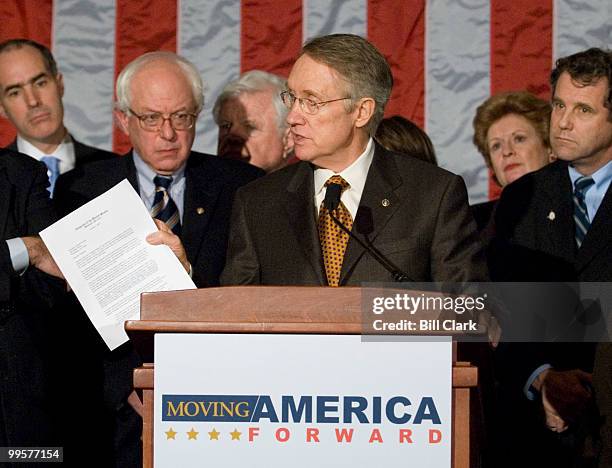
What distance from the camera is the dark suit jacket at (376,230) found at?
2.81 metres

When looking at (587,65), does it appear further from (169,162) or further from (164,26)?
(164,26)

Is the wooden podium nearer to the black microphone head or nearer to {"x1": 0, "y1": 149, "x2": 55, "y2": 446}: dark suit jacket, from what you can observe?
the black microphone head

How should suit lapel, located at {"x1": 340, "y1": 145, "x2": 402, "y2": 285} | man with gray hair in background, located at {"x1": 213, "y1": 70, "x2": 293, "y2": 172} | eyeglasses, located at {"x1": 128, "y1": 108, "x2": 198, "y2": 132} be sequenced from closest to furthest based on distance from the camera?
suit lapel, located at {"x1": 340, "y1": 145, "x2": 402, "y2": 285}, eyeglasses, located at {"x1": 128, "y1": 108, "x2": 198, "y2": 132}, man with gray hair in background, located at {"x1": 213, "y1": 70, "x2": 293, "y2": 172}

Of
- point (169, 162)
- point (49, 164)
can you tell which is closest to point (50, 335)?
point (169, 162)

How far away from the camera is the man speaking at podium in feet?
9.26

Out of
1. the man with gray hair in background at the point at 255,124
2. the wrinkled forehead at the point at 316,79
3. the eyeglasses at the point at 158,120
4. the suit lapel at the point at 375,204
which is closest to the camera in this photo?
the suit lapel at the point at 375,204

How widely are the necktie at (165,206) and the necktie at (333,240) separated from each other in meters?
0.78

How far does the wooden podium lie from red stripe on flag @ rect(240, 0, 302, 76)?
2893 mm

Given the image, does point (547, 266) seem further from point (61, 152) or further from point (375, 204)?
point (61, 152)

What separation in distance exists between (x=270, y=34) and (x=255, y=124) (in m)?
0.82

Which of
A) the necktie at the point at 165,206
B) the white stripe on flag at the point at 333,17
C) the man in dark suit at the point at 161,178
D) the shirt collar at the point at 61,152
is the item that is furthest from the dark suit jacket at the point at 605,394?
the white stripe on flag at the point at 333,17

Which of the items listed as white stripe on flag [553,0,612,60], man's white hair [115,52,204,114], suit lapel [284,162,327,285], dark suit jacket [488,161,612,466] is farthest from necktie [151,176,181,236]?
white stripe on flag [553,0,612,60]

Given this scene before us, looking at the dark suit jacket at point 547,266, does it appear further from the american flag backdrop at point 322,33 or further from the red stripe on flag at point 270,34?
the red stripe on flag at point 270,34

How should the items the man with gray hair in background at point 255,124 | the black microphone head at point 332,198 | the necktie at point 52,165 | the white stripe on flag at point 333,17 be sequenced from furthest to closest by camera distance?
the white stripe on flag at point 333,17, the man with gray hair in background at point 255,124, the necktie at point 52,165, the black microphone head at point 332,198
